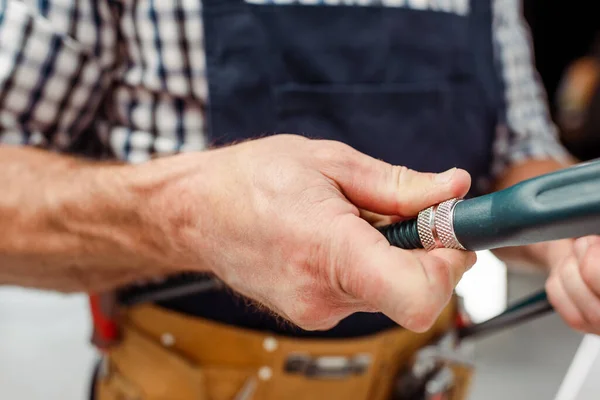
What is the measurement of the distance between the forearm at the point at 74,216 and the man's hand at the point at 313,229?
5 cm

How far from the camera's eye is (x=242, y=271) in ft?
1.05

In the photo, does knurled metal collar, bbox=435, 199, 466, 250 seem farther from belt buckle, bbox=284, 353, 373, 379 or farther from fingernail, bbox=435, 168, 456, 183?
belt buckle, bbox=284, 353, 373, 379

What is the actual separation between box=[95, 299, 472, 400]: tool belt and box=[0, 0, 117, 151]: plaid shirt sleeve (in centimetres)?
19

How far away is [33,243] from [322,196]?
24 centimetres

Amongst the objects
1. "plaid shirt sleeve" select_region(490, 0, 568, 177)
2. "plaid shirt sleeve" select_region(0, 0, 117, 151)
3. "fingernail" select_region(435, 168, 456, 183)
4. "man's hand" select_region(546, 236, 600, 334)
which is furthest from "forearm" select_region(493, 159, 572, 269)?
"plaid shirt sleeve" select_region(0, 0, 117, 151)

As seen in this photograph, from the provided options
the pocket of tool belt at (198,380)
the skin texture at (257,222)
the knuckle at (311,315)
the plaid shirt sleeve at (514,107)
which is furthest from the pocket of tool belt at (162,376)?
the plaid shirt sleeve at (514,107)

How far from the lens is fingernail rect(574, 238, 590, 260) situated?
36 centimetres

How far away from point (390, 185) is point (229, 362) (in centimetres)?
Result: 28

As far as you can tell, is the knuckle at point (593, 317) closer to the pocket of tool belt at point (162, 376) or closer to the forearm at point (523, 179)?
the forearm at point (523, 179)

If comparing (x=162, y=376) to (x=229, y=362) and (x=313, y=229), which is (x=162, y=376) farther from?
(x=313, y=229)

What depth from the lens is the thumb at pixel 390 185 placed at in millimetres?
290

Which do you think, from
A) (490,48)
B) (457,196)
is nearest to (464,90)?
(490,48)

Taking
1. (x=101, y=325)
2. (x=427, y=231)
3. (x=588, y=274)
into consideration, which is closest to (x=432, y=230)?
(x=427, y=231)

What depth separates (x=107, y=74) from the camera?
462 millimetres
